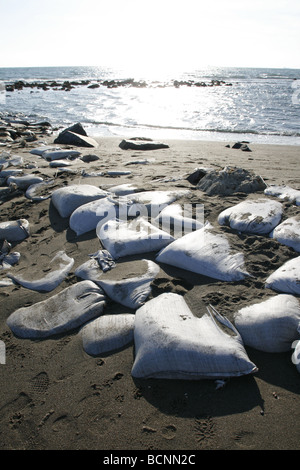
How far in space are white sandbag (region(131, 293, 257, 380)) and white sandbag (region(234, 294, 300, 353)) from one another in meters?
0.08

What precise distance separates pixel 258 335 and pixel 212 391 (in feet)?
1.32

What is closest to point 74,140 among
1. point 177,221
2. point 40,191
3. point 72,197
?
point 40,191

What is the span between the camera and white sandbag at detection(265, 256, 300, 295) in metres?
2.00

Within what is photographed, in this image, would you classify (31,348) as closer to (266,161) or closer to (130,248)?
(130,248)

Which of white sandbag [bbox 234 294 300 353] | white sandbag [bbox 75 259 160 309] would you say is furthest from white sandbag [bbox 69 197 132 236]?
white sandbag [bbox 234 294 300 353]

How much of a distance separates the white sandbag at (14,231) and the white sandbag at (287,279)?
7.16 ft

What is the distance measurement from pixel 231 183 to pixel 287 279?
5.48 feet

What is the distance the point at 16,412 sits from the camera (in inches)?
58.6

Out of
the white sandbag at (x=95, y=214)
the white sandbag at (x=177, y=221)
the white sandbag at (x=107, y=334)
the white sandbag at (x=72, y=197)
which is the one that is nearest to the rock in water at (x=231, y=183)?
the white sandbag at (x=177, y=221)

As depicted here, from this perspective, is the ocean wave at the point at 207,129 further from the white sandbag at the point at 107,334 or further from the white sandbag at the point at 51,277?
the white sandbag at the point at 107,334

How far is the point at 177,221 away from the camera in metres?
2.84

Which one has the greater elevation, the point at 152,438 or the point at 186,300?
the point at 186,300

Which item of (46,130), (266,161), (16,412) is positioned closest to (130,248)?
(16,412)

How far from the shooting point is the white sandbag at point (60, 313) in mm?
1932
